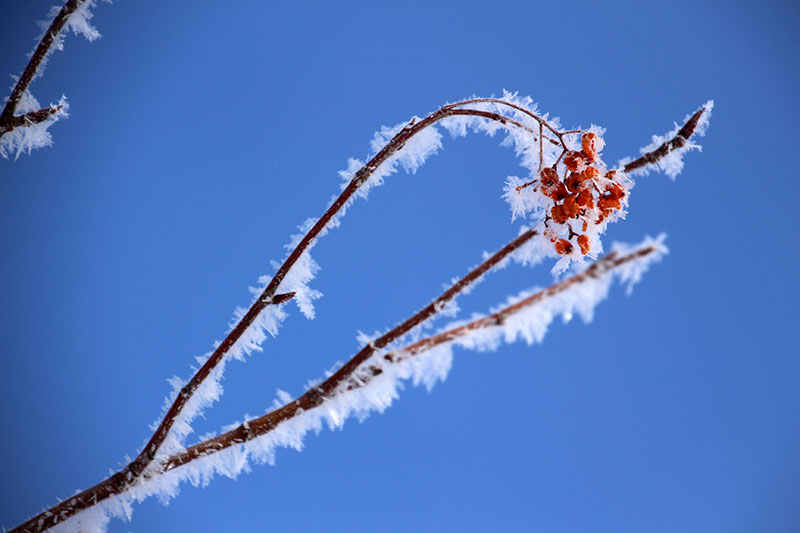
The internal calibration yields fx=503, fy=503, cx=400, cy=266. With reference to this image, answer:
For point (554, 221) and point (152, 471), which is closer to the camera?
point (152, 471)

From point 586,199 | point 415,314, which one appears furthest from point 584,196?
point 415,314

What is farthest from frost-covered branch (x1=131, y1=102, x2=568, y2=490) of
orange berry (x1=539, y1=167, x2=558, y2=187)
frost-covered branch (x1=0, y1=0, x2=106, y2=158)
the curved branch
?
frost-covered branch (x1=0, y1=0, x2=106, y2=158)

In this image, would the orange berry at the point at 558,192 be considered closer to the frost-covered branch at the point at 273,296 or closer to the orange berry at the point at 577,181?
the orange berry at the point at 577,181

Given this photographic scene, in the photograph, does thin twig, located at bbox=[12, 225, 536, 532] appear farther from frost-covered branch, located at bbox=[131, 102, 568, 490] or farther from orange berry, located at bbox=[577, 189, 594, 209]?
orange berry, located at bbox=[577, 189, 594, 209]

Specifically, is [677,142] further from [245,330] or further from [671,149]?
[245,330]

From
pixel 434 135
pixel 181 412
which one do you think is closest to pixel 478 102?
pixel 434 135

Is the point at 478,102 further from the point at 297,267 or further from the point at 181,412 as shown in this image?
the point at 181,412

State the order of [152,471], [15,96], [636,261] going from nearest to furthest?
[636,261] → [152,471] → [15,96]
